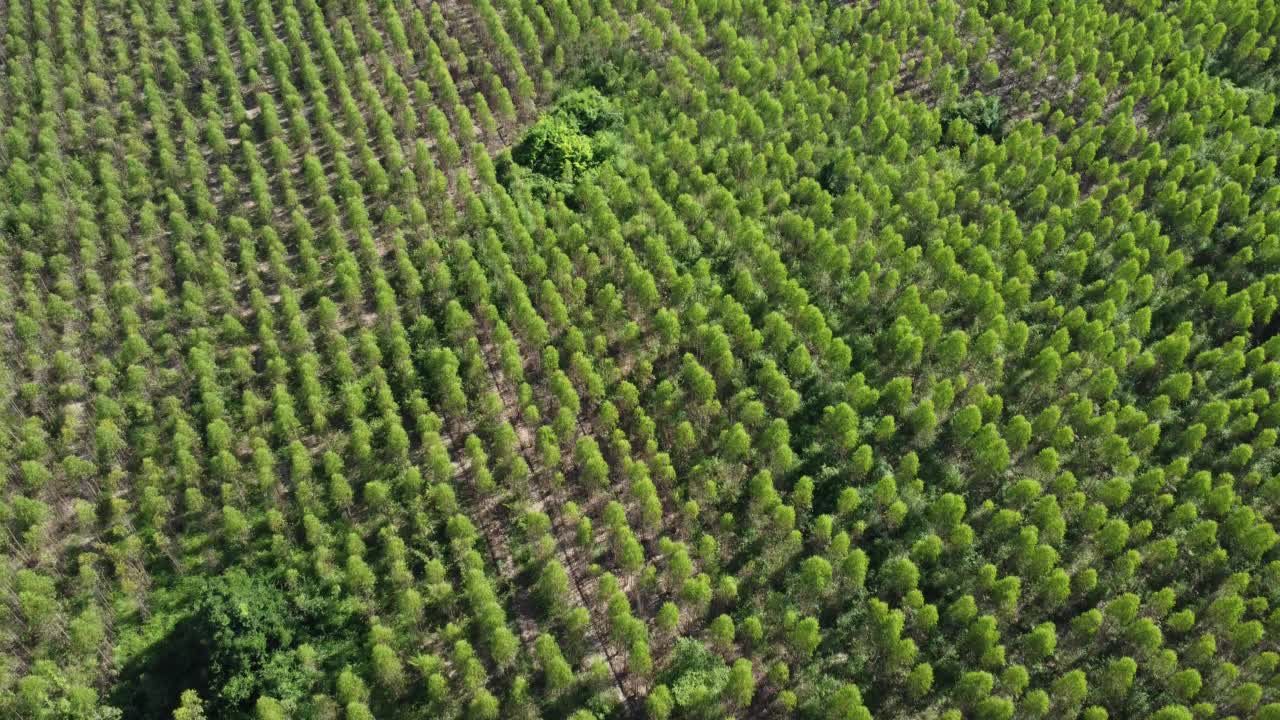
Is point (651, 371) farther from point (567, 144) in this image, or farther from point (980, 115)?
point (980, 115)

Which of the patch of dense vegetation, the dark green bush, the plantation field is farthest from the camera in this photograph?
the dark green bush

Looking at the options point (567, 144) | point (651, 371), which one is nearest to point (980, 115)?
point (567, 144)

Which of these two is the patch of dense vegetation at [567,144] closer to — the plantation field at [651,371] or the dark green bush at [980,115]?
the plantation field at [651,371]

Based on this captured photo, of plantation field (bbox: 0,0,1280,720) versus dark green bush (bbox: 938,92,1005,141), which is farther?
dark green bush (bbox: 938,92,1005,141)

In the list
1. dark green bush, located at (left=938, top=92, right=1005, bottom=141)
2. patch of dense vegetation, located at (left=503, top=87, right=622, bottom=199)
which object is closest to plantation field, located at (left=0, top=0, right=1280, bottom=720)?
patch of dense vegetation, located at (left=503, top=87, right=622, bottom=199)

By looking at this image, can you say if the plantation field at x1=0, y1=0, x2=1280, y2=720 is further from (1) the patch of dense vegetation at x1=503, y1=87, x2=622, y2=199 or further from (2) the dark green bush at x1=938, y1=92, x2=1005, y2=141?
(2) the dark green bush at x1=938, y1=92, x2=1005, y2=141

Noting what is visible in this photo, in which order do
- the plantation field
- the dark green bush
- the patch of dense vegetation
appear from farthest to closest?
the dark green bush, the patch of dense vegetation, the plantation field

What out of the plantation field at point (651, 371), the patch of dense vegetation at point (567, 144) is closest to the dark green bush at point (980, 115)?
the plantation field at point (651, 371)

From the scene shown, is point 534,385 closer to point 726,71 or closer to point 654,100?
point 654,100

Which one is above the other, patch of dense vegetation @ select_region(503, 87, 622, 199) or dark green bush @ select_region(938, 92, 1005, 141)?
dark green bush @ select_region(938, 92, 1005, 141)
